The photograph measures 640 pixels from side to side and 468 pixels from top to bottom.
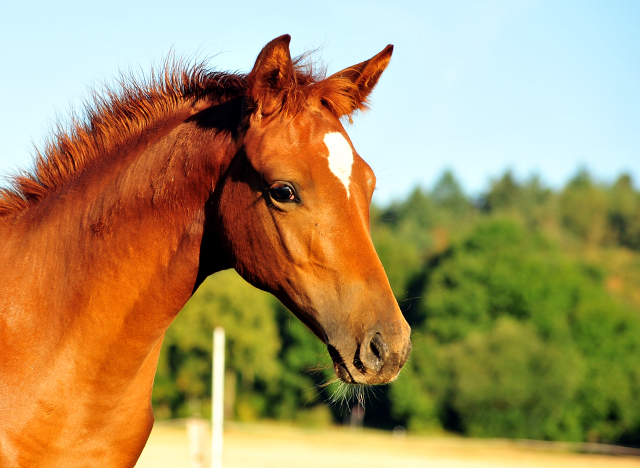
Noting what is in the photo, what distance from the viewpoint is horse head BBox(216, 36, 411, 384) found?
8.32 feet

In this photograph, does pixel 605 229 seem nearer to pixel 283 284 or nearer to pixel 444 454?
pixel 444 454

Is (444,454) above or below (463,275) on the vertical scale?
below

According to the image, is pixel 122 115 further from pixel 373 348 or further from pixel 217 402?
pixel 217 402

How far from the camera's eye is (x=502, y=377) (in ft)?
128

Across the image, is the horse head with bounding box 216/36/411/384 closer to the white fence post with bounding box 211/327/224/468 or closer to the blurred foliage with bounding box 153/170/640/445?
the white fence post with bounding box 211/327/224/468

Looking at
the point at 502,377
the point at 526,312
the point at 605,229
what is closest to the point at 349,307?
the point at 502,377

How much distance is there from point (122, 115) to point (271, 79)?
0.82 meters

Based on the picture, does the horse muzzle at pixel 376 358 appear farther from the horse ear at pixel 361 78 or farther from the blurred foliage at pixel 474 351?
the blurred foliage at pixel 474 351

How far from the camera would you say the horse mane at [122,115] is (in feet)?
10.1

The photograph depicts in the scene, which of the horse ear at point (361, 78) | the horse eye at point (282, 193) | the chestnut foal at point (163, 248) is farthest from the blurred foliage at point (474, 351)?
the horse eye at point (282, 193)

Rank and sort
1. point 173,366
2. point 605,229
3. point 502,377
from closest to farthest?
point 502,377, point 173,366, point 605,229

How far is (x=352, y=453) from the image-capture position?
29328 mm

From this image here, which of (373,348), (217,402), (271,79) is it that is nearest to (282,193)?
(271,79)

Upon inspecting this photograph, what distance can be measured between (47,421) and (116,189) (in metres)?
1.04
